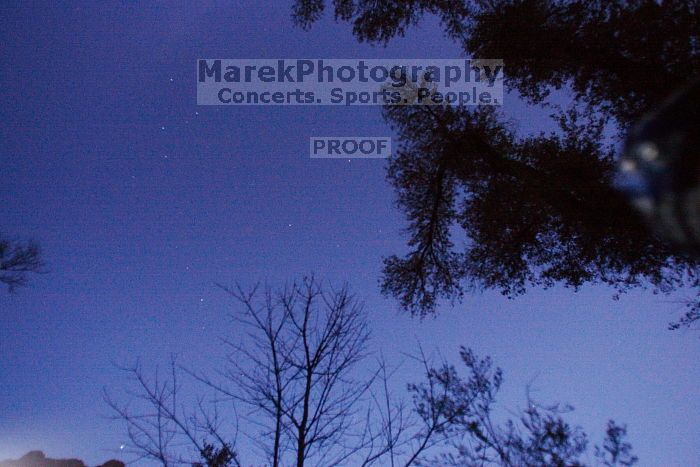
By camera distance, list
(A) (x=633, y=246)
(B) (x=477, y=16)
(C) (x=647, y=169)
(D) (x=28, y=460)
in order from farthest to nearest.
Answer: (D) (x=28, y=460), (B) (x=477, y=16), (A) (x=633, y=246), (C) (x=647, y=169)

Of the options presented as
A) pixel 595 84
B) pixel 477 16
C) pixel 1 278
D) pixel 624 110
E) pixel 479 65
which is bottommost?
pixel 1 278

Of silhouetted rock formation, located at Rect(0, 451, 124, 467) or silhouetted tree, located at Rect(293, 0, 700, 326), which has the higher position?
silhouetted tree, located at Rect(293, 0, 700, 326)

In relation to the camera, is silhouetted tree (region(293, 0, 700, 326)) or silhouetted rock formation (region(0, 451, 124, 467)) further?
silhouetted rock formation (region(0, 451, 124, 467))

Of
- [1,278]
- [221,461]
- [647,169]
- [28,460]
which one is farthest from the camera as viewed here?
[28,460]

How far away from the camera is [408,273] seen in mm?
8922

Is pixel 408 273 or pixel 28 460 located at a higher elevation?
pixel 408 273

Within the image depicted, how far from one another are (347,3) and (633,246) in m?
8.01

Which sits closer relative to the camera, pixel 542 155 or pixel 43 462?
pixel 542 155

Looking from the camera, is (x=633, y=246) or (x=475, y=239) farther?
(x=475, y=239)

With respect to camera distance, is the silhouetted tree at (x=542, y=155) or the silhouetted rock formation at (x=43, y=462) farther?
the silhouetted rock formation at (x=43, y=462)

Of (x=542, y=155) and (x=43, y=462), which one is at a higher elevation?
(x=542, y=155)

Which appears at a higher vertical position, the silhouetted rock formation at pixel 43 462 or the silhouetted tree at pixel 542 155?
the silhouetted tree at pixel 542 155

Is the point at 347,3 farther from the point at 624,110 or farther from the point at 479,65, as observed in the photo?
the point at 624,110

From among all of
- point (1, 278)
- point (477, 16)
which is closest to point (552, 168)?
point (477, 16)
